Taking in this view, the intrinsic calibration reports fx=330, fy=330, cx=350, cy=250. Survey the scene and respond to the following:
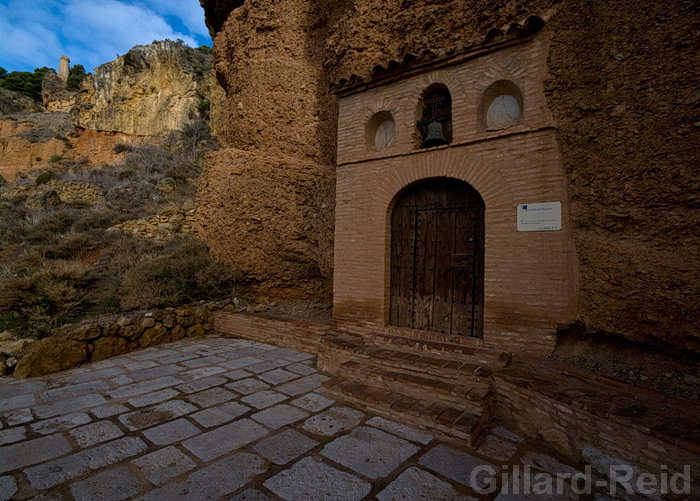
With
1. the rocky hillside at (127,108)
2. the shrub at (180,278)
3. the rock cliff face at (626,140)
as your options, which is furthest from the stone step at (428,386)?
the rocky hillside at (127,108)

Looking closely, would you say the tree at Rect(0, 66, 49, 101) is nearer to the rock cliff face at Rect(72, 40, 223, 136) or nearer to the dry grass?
the rock cliff face at Rect(72, 40, 223, 136)

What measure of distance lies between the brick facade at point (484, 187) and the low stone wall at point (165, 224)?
624cm

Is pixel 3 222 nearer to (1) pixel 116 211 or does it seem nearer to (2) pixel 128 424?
(1) pixel 116 211

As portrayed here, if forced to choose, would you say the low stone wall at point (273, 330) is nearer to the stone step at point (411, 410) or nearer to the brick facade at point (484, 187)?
the brick facade at point (484, 187)

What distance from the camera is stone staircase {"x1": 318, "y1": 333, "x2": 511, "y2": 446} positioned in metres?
3.00

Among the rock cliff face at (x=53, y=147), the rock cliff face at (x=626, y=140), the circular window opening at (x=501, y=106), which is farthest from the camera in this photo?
the rock cliff face at (x=53, y=147)

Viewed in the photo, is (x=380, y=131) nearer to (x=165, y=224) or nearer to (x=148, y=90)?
(x=165, y=224)

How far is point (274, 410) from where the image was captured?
131 inches

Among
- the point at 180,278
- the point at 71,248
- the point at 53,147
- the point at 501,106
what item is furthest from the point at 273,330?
the point at 53,147

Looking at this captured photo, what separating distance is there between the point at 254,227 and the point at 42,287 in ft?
11.8

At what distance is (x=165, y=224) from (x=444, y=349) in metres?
8.78

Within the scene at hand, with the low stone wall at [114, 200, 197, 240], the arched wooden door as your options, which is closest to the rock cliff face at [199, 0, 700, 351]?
the arched wooden door
